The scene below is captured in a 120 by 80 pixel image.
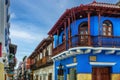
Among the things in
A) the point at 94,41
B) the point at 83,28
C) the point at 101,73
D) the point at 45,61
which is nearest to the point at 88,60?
the point at 94,41

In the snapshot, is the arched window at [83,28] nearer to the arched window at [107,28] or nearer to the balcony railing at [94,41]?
the balcony railing at [94,41]

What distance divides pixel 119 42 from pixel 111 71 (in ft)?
6.75

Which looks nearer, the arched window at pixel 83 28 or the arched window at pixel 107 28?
the arched window at pixel 107 28

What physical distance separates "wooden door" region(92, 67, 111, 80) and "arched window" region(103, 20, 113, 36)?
93.9 inches

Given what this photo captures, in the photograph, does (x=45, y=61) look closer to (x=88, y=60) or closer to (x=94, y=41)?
(x=88, y=60)

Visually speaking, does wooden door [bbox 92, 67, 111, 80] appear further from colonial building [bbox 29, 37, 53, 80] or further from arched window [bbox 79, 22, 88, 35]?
colonial building [bbox 29, 37, 53, 80]

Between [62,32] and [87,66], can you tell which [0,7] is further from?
[62,32]

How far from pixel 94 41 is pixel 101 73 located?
8.13 ft

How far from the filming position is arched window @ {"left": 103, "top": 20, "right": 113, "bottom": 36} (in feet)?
58.7

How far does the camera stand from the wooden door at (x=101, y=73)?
58.1 feet

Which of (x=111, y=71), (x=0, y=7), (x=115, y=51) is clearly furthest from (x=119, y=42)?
(x=0, y=7)

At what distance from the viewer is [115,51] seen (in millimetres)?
17672

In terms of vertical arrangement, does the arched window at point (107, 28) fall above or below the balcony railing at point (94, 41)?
above

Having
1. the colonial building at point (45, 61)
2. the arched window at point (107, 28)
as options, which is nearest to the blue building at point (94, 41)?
the arched window at point (107, 28)
